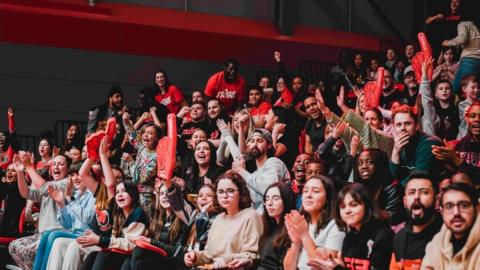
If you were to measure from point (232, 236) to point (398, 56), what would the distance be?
657 centimetres

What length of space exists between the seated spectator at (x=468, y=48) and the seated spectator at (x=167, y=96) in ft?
11.1

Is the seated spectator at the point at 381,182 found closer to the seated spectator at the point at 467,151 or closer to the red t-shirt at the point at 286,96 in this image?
the seated spectator at the point at 467,151

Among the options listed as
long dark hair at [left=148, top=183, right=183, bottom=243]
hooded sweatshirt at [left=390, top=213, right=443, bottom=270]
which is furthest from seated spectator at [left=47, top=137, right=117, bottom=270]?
hooded sweatshirt at [left=390, top=213, right=443, bottom=270]

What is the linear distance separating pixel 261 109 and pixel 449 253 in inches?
240

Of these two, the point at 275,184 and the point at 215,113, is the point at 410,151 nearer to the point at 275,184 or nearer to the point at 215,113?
the point at 275,184

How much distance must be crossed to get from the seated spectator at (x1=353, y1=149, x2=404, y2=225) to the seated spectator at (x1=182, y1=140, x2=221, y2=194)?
221 centimetres

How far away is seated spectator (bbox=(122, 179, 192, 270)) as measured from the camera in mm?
7930

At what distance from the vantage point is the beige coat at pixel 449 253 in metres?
5.32

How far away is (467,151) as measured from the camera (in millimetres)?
7090

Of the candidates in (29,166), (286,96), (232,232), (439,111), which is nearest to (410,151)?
(232,232)

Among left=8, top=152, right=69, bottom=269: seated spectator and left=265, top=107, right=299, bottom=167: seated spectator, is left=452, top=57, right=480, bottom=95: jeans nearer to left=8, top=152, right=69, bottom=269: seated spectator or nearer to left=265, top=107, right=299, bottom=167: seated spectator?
left=265, top=107, right=299, bottom=167: seated spectator

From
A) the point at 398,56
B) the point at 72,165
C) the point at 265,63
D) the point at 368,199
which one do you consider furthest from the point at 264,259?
the point at 265,63

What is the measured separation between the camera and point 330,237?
20.8ft

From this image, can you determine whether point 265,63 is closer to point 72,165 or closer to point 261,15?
point 261,15
